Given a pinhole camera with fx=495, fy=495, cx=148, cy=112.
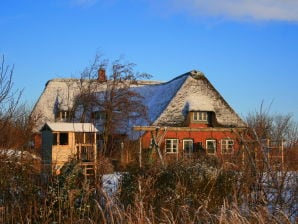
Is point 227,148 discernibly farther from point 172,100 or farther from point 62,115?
point 62,115

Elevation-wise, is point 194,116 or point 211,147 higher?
point 194,116

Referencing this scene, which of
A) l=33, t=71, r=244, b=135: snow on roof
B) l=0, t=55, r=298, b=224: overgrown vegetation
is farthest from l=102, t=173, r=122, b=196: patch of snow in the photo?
l=33, t=71, r=244, b=135: snow on roof

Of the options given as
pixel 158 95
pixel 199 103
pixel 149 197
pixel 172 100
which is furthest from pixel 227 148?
pixel 158 95

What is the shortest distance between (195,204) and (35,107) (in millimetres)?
32053

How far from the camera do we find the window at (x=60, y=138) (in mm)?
20941

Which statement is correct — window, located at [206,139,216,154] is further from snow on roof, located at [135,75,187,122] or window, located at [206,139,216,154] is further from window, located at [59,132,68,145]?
window, located at [59,132,68,145]

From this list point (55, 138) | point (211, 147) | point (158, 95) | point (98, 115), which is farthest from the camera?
point (158, 95)

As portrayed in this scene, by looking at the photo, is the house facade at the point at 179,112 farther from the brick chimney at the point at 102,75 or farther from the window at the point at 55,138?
the window at the point at 55,138

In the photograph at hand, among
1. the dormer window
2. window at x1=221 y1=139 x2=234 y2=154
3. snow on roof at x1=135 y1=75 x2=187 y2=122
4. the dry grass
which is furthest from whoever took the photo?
the dormer window

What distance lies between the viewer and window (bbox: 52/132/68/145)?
20.9 metres

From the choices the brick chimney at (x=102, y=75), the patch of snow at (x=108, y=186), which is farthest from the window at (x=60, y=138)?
the brick chimney at (x=102, y=75)

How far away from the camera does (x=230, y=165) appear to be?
10.6 meters

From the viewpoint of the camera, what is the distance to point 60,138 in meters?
21.2

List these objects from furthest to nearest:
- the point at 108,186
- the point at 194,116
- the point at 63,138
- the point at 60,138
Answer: the point at 194,116
the point at 63,138
the point at 60,138
the point at 108,186
